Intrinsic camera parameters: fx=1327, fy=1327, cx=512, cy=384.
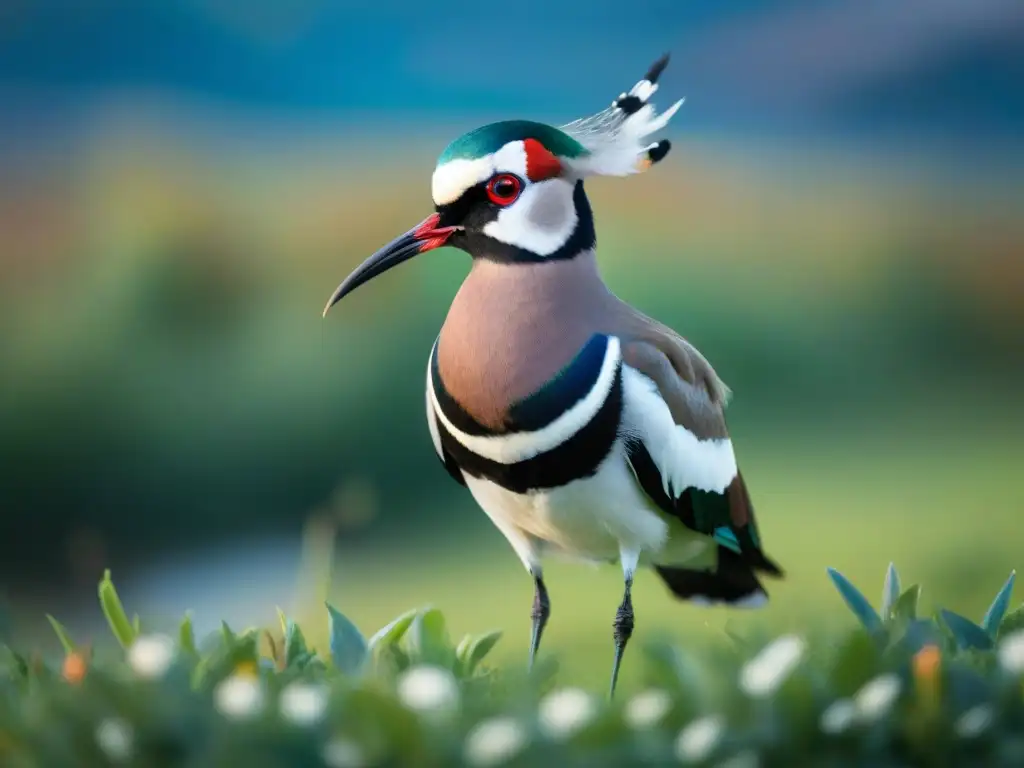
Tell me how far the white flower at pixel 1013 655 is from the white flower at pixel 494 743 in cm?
44

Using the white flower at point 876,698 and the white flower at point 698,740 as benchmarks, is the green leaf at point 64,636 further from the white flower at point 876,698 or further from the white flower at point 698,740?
the white flower at point 876,698

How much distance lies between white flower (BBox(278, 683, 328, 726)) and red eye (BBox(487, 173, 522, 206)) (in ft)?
1.79

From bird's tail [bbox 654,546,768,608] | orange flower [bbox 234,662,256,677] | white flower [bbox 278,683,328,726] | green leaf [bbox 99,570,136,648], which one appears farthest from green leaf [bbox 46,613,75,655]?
bird's tail [bbox 654,546,768,608]

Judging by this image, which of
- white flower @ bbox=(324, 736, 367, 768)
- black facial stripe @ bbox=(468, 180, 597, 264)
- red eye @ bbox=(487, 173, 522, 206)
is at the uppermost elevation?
red eye @ bbox=(487, 173, 522, 206)

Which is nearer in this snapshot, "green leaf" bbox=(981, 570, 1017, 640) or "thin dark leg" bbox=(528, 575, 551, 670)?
"green leaf" bbox=(981, 570, 1017, 640)

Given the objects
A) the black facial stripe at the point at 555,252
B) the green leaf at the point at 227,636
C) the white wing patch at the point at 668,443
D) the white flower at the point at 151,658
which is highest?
the black facial stripe at the point at 555,252

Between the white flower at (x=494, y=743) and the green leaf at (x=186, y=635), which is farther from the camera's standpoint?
the green leaf at (x=186, y=635)

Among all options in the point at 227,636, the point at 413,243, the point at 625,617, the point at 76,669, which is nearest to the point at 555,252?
the point at 413,243

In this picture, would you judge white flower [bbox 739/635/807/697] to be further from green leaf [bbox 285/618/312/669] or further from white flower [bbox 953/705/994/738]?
green leaf [bbox 285/618/312/669]

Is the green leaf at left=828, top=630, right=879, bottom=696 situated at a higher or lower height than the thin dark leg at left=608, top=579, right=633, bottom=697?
higher

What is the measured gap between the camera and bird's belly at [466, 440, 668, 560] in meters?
1.37

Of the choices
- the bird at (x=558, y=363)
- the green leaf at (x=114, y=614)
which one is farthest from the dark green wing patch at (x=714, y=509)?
the green leaf at (x=114, y=614)

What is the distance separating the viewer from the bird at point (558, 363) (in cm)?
133

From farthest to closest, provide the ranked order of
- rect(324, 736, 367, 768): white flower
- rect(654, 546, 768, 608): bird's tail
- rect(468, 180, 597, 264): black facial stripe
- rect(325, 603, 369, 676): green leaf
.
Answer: rect(654, 546, 768, 608): bird's tail < rect(468, 180, 597, 264): black facial stripe < rect(325, 603, 369, 676): green leaf < rect(324, 736, 367, 768): white flower
